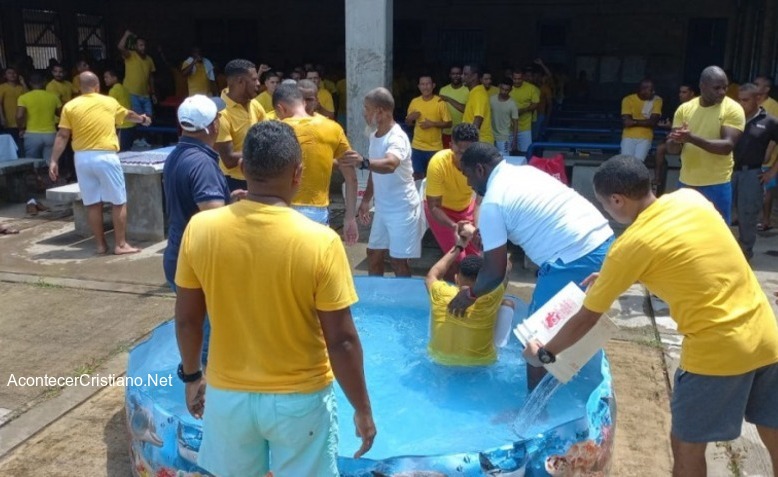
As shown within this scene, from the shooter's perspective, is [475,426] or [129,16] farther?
[129,16]

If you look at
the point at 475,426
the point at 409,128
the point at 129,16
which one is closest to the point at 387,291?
the point at 475,426

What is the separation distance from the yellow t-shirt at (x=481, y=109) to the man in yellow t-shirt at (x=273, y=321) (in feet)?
24.7

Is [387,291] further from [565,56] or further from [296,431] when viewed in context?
[565,56]

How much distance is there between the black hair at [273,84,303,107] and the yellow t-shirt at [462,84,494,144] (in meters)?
5.00

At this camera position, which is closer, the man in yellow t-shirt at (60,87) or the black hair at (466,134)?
the black hair at (466,134)

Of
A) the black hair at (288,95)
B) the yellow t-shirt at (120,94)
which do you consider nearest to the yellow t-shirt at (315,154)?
the black hair at (288,95)

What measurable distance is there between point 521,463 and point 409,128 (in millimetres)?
9076

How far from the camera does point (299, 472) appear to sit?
2457 mm

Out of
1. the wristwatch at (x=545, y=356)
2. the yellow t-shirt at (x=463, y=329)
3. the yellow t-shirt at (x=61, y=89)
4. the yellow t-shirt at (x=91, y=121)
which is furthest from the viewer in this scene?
the yellow t-shirt at (x=61, y=89)

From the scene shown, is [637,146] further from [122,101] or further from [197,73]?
[122,101]

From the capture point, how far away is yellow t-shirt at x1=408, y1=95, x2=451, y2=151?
31.1 feet

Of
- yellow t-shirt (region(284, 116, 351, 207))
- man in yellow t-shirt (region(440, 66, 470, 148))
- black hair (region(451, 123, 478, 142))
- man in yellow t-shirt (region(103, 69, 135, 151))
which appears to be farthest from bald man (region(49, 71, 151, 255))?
man in yellow t-shirt (region(440, 66, 470, 148))

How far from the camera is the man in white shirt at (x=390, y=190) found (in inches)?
221

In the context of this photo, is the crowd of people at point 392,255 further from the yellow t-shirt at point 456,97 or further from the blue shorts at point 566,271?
the yellow t-shirt at point 456,97
